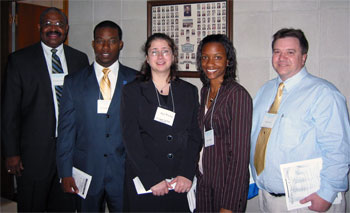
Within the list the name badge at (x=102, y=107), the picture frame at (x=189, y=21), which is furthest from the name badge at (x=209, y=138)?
the picture frame at (x=189, y=21)

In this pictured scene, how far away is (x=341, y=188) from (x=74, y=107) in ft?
6.26

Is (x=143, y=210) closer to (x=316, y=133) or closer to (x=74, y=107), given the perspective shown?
(x=74, y=107)

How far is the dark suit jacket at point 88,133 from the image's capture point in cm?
217

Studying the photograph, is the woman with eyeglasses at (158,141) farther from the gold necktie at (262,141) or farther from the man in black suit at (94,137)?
the gold necktie at (262,141)

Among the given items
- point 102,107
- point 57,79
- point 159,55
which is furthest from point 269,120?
point 57,79

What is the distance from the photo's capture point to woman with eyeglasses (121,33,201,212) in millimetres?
1889

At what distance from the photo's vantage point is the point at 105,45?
227 centimetres

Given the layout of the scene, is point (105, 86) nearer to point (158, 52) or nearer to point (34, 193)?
point (158, 52)

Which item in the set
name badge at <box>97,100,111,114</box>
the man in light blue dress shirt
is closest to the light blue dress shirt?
the man in light blue dress shirt

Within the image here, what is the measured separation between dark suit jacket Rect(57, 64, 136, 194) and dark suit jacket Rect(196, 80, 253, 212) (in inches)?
28.1

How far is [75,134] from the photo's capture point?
2.24 metres

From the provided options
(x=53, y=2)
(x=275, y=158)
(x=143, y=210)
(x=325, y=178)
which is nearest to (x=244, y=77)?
(x=275, y=158)

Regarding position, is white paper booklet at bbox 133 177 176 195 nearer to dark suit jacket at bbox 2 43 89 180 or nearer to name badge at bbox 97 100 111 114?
name badge at bbox 97 100 111 114

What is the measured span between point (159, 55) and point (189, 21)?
1.17 m
